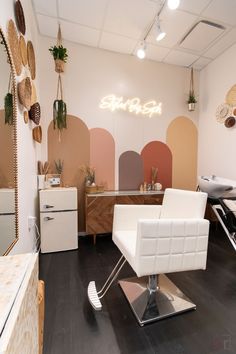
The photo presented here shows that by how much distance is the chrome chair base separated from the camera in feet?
5.01

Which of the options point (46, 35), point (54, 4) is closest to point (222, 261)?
point (54, 4)

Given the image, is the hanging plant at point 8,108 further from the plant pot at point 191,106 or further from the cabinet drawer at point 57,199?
the plant pot at point 191,106

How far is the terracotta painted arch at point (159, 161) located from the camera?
348 cm

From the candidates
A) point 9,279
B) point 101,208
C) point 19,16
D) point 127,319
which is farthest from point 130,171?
point 9,279

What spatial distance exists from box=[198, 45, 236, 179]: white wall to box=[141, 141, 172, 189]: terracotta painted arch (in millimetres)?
685

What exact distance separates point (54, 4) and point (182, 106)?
98.3 inches

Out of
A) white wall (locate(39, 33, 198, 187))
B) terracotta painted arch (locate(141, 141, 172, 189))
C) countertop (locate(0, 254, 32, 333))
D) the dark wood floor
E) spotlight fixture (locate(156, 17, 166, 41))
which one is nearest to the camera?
countertop (locate(0, 254, 32, 333))

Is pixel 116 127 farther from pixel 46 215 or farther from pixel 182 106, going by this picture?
pixel 46 215

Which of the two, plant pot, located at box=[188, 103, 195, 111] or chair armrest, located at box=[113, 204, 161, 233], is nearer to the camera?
chair armrest, located at box=[113, 204, 161, 233]

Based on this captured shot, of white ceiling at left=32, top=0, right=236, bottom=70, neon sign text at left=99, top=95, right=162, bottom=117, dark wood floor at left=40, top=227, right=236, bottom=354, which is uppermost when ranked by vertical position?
white ceiling at left=32, top=0, right=236, bottom=70

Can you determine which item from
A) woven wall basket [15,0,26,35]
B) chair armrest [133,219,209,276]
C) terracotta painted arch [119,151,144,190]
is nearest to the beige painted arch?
terracotta painted arch [119,151,144,190]

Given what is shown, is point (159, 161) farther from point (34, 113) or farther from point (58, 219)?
point (34, 113)

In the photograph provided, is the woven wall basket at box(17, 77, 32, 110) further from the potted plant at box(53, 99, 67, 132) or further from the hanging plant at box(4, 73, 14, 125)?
Answer: the potted plant at box(53, 99, 67, 132)

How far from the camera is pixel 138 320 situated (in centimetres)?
146
